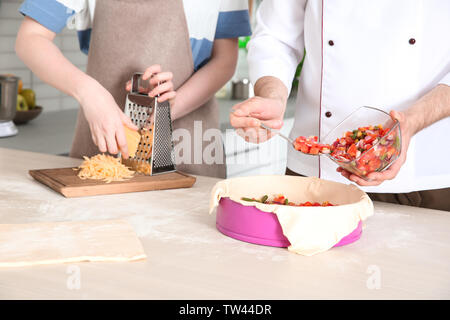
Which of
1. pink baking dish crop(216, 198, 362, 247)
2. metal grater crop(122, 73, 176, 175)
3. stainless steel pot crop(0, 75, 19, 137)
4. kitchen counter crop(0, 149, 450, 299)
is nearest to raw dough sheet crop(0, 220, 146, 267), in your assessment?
kitchen counter crop(0, 149, 450, 299)

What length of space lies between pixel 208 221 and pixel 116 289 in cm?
39

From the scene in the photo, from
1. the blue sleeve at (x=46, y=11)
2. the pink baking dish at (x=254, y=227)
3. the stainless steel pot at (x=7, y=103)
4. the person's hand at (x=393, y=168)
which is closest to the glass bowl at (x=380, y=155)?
the person's hand at (x=393, y=168)

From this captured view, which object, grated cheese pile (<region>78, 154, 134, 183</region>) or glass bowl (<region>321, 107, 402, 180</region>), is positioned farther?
grated cheese pile (<region>78, 154, 134, 183</region>)

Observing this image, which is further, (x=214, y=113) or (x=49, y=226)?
(x=214, y=113)

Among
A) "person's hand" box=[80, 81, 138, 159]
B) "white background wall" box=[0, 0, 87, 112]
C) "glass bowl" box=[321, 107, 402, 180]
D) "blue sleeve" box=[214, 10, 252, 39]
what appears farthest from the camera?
"white background wall" box=[0, 0, 87, 112]

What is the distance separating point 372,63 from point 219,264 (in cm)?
73

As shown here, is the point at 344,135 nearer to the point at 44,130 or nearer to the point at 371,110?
the point at 371,110

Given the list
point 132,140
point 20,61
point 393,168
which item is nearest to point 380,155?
point 393,168

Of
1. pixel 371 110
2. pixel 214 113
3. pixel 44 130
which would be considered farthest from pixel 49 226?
pixel 44 130

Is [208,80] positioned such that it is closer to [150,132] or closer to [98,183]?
[150,132]

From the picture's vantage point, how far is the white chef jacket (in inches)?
55.9

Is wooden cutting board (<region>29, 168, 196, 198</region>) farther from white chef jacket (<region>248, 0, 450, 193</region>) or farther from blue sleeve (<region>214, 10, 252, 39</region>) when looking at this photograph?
blue sleeve (<region>214, 10, 252, 39</region>)

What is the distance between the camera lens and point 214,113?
196cm

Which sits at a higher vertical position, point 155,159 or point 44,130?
point 155,159
